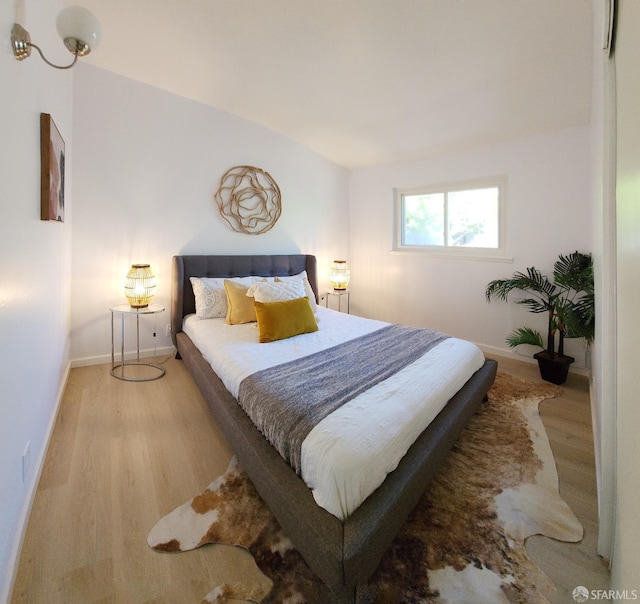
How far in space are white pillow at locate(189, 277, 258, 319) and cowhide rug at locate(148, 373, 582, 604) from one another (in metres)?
1.66

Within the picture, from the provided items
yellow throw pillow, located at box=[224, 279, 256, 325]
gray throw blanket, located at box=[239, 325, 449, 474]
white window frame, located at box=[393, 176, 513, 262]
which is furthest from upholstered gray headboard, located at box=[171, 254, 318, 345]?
gray throw blanket, located at box=[239, 325, 449, 474]

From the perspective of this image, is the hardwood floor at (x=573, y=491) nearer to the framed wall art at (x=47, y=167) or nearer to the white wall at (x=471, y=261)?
the white wall at (x=471, y=261)

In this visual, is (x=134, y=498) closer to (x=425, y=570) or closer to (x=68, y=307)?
(x=425, y=570)

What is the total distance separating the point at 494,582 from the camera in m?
1.20

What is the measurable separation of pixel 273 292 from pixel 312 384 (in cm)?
145

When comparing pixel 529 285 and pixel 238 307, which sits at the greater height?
pixel 529 285

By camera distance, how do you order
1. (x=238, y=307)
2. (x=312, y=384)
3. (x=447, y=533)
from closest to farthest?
(x=447, y=533)
(x=312, y=384)
(x=238, y=307)

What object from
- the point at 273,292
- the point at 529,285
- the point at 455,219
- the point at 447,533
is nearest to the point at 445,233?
the point at 455,219

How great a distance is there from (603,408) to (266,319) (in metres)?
2.04

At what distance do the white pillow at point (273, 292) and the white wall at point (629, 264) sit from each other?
7.77 feet

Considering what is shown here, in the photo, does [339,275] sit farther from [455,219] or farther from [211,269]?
[211,269]

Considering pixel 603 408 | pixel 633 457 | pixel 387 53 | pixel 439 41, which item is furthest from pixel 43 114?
pixel 603 408

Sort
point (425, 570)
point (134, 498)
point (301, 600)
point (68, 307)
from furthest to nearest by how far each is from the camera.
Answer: point (68, 307) → point (134, 498) → point (425, 570) → point (301, 600)

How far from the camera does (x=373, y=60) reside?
242 centimetres
